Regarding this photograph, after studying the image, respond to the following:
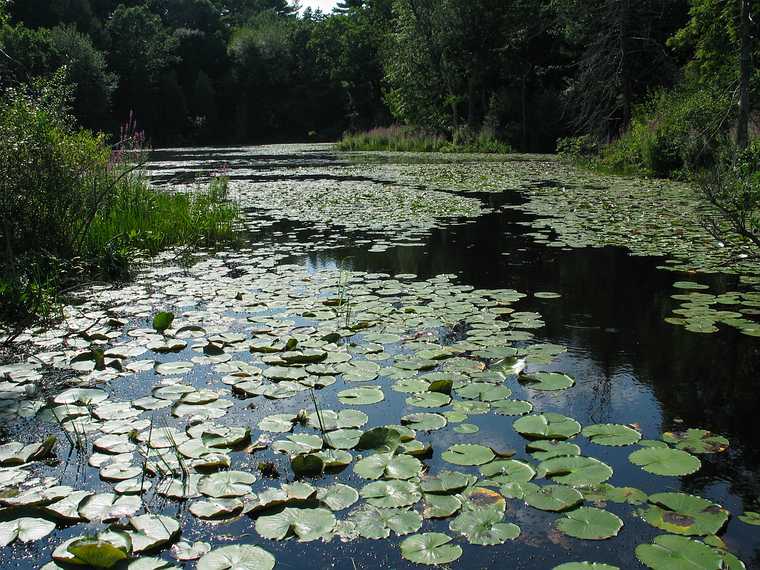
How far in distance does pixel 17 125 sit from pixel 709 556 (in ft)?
15.6

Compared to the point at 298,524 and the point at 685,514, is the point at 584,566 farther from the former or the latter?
the point at 298,524

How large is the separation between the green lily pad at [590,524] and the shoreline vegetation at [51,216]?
3.10 metres

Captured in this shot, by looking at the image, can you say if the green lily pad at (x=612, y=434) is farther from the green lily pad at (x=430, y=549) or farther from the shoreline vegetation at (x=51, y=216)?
the shoreline vegetation at (x=51, y=216)

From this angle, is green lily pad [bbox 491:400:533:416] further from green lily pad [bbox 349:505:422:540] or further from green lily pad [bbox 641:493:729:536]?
green lily pad [bbox 349:505:422:540]

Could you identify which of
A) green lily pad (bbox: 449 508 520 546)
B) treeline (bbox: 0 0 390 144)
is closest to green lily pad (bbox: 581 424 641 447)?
green lily pad (bbox: 449 508 520 546)

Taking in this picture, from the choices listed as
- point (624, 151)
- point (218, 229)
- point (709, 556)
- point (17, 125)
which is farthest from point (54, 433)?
point (624, 151)

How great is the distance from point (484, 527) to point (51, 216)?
171 inches

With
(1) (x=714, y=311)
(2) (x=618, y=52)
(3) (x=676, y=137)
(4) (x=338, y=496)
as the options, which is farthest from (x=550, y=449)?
(2) (x=618, y=52)

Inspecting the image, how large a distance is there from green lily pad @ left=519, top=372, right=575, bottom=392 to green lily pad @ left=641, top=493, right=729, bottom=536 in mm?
879

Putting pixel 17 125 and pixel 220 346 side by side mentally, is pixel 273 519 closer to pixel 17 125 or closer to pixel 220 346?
pixel 220 346

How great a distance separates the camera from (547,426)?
2.40 meters

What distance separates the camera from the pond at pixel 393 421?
5.83 ft

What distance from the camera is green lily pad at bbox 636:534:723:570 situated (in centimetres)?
160

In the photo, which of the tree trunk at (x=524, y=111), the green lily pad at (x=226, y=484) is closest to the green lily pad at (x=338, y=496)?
the green lily pad at (x=226, y=484)
